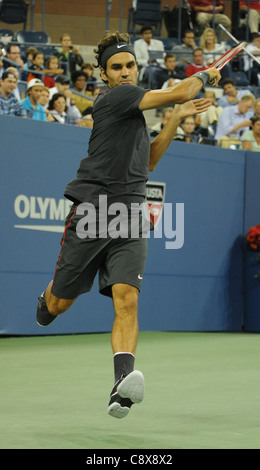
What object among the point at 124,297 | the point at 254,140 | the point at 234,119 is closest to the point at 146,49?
the point at 234,119

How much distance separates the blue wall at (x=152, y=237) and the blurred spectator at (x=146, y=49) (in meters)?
4.97

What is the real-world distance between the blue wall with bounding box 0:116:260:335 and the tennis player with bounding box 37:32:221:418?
487cm

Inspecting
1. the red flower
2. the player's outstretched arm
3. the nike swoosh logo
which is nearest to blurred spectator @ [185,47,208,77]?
the red flower

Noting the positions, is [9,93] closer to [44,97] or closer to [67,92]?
[44,97]

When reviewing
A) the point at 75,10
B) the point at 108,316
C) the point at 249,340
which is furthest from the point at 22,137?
the point at 75,10

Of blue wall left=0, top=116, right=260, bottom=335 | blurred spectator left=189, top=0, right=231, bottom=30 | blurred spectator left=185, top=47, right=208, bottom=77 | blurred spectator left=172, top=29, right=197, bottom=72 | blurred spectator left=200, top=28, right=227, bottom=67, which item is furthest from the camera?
blurred spectator left=189, top=0, right=231, bottom=30

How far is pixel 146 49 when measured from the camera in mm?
17859

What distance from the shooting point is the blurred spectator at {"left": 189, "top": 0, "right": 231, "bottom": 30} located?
2078 cm

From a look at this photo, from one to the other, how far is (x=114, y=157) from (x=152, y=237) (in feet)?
21.6

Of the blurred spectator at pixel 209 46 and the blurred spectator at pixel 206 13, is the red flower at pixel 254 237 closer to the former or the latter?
the blurred spectator at pixel 209 46

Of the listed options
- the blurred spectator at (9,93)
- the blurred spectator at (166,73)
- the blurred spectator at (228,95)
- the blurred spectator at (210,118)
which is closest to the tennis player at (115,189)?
the blurred spectator at (9,93)

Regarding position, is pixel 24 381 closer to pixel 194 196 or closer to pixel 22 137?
pixel 22 137

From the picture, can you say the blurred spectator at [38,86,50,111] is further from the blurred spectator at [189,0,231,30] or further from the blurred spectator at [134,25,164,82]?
the blurred spectator at [189,0,231,30]

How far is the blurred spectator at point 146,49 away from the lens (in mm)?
17219
